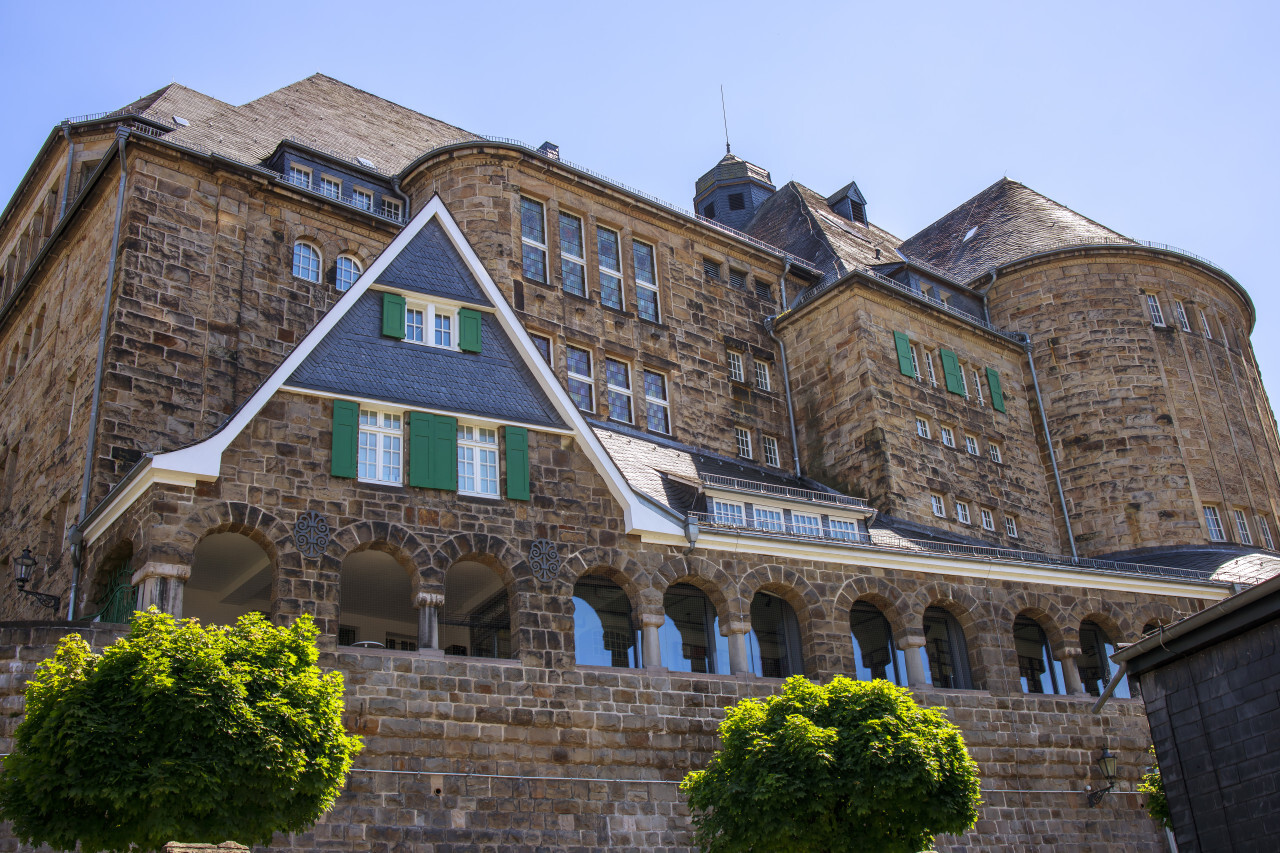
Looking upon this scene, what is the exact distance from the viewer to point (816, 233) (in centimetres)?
4400

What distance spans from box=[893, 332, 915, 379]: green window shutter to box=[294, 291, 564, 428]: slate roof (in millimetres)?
15136

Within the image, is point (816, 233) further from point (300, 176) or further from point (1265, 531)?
point (300, 176)

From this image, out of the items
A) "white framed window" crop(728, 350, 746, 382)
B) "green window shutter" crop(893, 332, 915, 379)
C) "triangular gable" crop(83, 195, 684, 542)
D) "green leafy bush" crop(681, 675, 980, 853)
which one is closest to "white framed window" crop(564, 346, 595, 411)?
"white framed window" crop(728, 350, 746, 382)

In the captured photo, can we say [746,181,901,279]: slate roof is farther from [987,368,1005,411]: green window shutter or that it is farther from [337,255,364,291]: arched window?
[337,255,364,291]: arched window

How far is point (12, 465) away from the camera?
31.9 meters

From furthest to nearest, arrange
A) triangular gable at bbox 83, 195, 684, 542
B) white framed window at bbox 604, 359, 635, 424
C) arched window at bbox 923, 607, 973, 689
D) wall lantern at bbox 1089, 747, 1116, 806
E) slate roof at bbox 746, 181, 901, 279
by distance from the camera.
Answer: slate roof at bbox 746, 181, 901, 279, white framed window at bbox 604, 359, 635, 424, arched window at bbox 923, 607, 973, 689, wall lantern at bbox 1089, 747, 1116, 806, triangular gable at bbox 83, 195, 684, 542

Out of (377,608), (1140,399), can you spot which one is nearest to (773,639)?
(377,608)

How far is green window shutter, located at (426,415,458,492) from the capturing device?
24156 millimetres

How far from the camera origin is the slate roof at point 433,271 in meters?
25.9

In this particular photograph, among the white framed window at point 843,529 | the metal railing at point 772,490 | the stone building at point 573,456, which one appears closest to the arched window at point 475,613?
the stone building at point 573,456

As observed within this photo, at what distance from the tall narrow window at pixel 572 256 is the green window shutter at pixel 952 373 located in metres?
11.8

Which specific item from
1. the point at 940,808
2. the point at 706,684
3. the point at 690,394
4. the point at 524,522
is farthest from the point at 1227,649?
the point at 690,394

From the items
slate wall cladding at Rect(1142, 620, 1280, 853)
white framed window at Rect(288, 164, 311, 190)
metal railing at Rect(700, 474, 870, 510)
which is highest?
white framed window at Rect(288, 164, 311, 190)

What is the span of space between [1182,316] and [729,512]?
2430 centimetres
